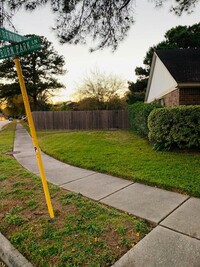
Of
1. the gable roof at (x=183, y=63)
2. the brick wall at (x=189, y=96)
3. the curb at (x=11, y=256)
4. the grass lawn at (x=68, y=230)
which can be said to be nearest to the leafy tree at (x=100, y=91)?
the gable roof at (x=183, y=63)

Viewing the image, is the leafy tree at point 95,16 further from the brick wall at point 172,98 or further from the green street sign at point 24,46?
the brick wall at point 172,98

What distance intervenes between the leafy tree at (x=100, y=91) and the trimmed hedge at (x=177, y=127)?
20103 mm

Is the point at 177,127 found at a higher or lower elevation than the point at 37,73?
lower

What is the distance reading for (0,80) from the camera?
2434 cm

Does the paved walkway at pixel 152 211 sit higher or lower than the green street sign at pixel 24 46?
lower

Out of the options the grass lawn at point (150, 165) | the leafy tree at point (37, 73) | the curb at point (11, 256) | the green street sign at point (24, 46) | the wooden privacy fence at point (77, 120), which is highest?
the leafy tree at point (37, 73)

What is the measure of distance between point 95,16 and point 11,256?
5201 mm

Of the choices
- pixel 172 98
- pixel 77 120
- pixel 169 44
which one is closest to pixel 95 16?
pixel 172 98

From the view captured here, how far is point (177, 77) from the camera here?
10094 millimetres

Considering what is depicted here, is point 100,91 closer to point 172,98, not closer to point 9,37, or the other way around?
point 172,98

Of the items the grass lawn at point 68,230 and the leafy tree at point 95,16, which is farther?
the leafy tree at point 95,16

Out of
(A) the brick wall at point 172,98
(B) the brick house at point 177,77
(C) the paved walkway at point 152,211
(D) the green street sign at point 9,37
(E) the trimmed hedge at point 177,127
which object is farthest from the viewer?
(A) the brick wall at point 172,98

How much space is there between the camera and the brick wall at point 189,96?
390 inches

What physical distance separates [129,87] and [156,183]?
77.1 ft
